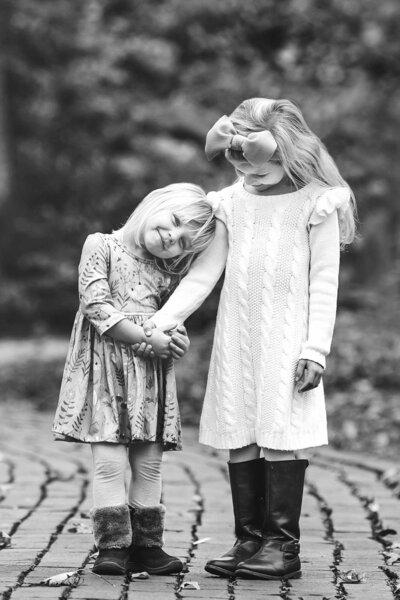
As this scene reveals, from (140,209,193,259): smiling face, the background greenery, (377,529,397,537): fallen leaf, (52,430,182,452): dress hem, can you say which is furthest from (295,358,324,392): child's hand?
the background greenery

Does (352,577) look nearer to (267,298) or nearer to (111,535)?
(111,535)

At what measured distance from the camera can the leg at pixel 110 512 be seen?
3.50 metres

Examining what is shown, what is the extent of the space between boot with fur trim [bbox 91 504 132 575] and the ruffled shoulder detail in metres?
1.18

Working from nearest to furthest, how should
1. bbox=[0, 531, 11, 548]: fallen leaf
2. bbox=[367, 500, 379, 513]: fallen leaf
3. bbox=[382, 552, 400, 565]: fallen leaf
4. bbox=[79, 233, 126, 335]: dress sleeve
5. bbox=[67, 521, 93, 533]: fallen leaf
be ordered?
bbox=[79, 233, 126, 335]: dress sleeve < bbox=[382, 552, 400, 565]: fallen leaf < bbox=[0, 531, 11, 548]: fallen leaf < bbox=[67, 521, 93, 533]: fallen leaf < bbox=[367, 500, 379, 513]: fallen leaf

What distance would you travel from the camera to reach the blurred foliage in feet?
36.7

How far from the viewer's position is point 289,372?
3568mm

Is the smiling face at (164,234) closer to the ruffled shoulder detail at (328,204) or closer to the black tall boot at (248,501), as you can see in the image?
the ruffled shoulder detail at (328,204)

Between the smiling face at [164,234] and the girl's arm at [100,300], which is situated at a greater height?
the smiling face at [164,234]

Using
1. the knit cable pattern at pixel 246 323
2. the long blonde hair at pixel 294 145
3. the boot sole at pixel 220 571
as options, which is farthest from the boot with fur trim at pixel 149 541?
the long blonde hair at pixel 294 145

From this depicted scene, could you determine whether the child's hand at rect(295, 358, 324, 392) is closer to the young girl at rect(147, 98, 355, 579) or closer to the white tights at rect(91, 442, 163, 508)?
the young girl at rect(147, 98, 355, 579)

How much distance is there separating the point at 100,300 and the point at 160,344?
247 mm

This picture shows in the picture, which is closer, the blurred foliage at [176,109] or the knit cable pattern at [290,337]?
the knit cable pattern at [290,337]

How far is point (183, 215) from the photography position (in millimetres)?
3580

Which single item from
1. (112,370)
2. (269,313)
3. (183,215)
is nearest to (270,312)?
(269,313)
